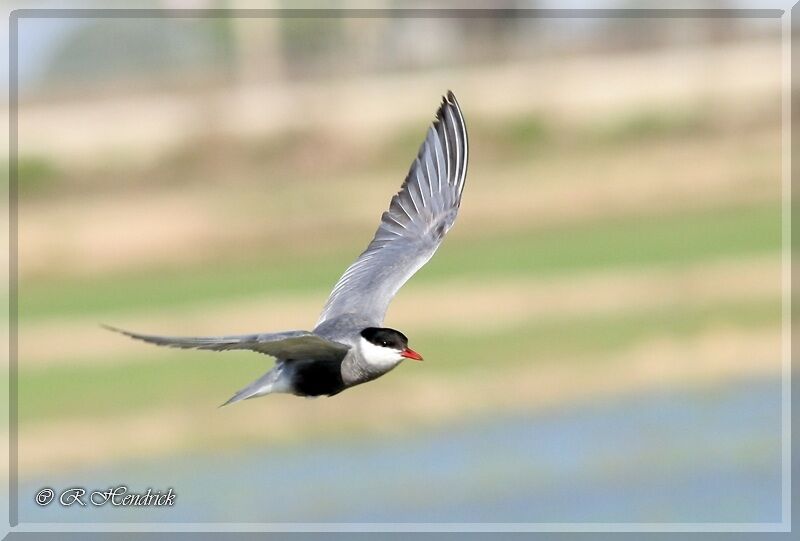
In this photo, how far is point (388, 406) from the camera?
12742mm

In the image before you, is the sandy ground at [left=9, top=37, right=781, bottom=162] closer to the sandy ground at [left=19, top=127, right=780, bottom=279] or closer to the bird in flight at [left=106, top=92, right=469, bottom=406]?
the sandy ground at [left=19, top=127, right=780, bottom=279]

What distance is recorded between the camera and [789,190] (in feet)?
50.0

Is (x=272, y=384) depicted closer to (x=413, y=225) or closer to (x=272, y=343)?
(x=272, y=343)

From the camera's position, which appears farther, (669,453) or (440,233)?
(669,453)

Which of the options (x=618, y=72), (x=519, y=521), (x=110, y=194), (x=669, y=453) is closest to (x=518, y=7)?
(x=618, y=72)

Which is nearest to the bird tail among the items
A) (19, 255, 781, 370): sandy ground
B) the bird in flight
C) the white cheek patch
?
the bird in flight

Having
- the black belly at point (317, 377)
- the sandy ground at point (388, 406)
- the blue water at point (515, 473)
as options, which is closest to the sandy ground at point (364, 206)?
the sandy ground at point (388, 406)

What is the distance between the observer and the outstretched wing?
466cm

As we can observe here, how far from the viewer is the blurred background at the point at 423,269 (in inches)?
460

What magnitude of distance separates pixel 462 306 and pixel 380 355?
859 cm

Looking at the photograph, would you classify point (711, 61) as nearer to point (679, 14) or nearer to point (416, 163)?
point (679, 14)

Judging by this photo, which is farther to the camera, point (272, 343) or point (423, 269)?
point (423, 269)

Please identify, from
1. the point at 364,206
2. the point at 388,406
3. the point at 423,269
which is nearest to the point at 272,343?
the point at 388,406

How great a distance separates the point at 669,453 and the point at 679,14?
803 cm
